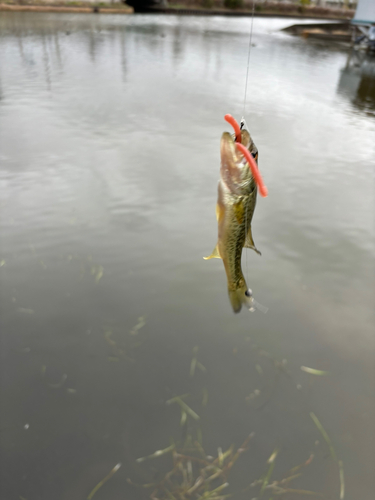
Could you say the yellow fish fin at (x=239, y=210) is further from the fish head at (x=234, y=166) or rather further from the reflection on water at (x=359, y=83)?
the reflection on water at (x=359, y=83)

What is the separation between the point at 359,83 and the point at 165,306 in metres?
19.8

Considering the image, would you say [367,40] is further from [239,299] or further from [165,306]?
[239,299]

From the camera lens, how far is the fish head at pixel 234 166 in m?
1.84

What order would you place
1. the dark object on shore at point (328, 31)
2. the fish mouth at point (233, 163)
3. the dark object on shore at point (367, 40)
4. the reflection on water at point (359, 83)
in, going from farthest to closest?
the dark object on shore at point (328, 31)
the dark object on shore at point (367, 40)
the reflection on water at point (359, 83)
the fish mouth at point (233, 163)

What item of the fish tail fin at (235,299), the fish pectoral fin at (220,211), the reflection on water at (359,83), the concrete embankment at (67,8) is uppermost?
the concrete embankment at (67,8)

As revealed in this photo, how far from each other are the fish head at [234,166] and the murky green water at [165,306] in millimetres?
2778

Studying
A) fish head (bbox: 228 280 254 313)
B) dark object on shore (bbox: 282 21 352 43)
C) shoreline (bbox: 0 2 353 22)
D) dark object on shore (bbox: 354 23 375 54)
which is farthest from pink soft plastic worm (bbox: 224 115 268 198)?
dark object on shore (bbox: 282 21 352 43)

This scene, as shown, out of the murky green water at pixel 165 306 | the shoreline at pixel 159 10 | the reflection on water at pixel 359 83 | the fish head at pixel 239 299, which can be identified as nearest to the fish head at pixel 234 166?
the fish head at pixel 239 299

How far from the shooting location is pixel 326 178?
8781 mm

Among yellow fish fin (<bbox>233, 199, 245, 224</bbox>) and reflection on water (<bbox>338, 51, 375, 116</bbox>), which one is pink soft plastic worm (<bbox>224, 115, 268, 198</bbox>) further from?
reflection on water (<bbox>338, 51, 375, 116</bbox>)

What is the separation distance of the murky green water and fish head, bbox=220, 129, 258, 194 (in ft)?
9.11

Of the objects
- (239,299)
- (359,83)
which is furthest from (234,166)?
(359,83)

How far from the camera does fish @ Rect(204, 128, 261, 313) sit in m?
1.87

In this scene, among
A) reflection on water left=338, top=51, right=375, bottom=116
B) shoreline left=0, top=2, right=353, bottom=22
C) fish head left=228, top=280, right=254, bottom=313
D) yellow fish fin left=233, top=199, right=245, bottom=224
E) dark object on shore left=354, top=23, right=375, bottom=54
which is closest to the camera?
yellow fish fin left=233, top=199, right=245, bottom=224
